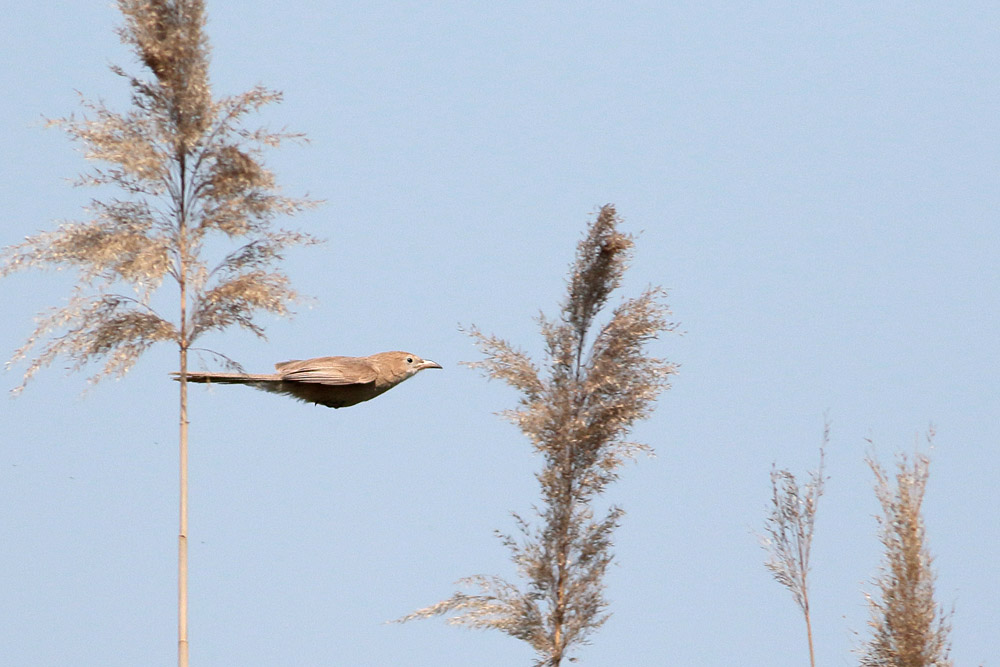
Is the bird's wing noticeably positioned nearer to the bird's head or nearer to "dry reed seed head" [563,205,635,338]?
the bird's head

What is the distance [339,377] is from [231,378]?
83 centimetres

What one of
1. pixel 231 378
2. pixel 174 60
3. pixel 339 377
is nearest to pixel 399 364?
pixel 339 377

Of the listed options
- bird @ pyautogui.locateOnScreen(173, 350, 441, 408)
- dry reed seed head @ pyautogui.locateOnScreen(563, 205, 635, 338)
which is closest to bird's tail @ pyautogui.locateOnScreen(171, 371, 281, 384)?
bird @ pyautogui.locateOnScreen(173, 350, 441, 408)

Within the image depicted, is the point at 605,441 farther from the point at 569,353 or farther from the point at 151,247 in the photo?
the point at 151,247

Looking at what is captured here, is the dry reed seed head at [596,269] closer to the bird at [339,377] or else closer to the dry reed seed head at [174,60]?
the bird at [339,377]

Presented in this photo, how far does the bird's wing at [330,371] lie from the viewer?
6.90m

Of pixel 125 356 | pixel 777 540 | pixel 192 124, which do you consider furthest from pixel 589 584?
pixel 192 124

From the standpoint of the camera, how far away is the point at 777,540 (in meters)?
7.06

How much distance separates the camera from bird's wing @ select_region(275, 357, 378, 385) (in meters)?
6.90

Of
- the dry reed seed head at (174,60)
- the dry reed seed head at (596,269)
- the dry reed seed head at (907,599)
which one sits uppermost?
the dry reed seed head at (174,60)

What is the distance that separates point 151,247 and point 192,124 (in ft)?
2.33

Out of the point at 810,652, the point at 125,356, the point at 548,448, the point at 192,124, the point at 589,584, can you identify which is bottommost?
the point at 810,652

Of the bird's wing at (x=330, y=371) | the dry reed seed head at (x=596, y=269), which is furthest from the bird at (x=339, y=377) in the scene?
the dry reed seed head at (x=596, y=269)

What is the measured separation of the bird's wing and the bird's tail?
0.12 m
